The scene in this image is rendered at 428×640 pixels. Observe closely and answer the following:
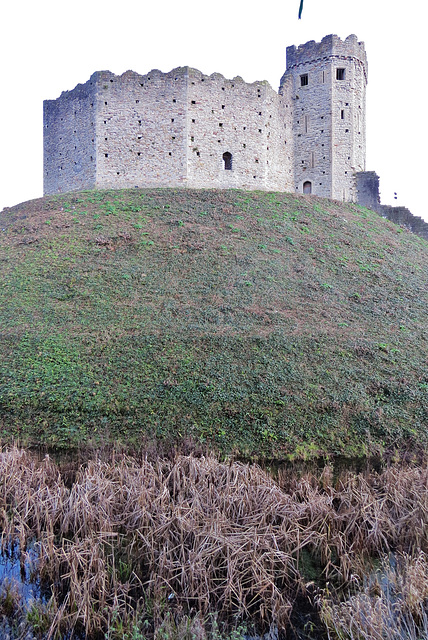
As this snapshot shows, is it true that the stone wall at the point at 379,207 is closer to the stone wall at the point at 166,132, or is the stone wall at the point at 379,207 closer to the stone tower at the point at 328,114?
the stone tower at the point at 328,114

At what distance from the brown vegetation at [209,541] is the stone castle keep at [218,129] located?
1811cm

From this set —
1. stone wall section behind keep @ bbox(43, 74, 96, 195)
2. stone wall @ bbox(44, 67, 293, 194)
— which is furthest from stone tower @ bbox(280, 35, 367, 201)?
stone wall section behind keep @ bbox(43, 74, 96, 195)

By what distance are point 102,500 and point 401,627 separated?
3.43m

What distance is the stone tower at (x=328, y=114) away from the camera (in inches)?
949

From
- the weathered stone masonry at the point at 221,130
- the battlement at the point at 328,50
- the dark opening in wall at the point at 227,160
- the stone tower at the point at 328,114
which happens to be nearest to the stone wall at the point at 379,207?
the weathered stone masonry at the point at 221,130

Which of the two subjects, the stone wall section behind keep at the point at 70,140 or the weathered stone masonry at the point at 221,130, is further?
the stone wall section behind keep at the point at 70,140

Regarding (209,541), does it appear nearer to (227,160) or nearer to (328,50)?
(227,160)

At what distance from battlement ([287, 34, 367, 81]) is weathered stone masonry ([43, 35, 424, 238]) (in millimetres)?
53

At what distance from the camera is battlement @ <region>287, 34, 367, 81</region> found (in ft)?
79.4

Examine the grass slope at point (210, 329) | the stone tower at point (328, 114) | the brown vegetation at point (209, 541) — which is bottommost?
the brown vegetation at point (209, 541)

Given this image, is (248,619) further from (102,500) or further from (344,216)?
(344,216)

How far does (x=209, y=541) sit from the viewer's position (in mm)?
5090

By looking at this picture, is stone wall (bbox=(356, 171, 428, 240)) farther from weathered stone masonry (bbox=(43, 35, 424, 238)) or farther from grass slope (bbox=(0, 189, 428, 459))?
grass slope (bbox=(0, 189, 428, 459))

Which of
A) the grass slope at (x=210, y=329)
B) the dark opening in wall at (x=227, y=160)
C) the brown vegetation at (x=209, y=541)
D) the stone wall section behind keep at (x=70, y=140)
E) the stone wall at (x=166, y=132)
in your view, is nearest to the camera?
the brown vegetation at (x=209, y=541)
